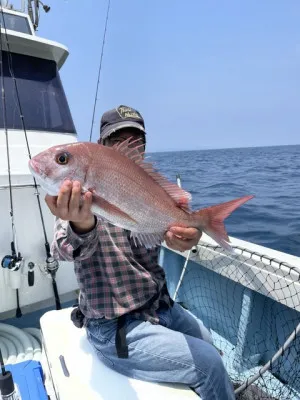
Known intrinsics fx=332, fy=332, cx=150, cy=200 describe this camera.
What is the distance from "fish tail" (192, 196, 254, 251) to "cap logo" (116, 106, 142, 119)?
818mm

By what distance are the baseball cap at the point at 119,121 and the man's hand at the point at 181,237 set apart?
0.75 m

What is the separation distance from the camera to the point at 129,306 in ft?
6.36

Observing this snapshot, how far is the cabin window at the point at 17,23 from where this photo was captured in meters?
4.28

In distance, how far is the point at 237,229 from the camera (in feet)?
21.8

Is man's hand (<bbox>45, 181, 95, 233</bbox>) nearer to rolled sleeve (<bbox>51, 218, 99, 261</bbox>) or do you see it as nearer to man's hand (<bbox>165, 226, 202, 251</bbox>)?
rolled sleeve (<bbox>51, 218, 99, 261</bbox>)

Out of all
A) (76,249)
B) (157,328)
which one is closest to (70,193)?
(76,249)

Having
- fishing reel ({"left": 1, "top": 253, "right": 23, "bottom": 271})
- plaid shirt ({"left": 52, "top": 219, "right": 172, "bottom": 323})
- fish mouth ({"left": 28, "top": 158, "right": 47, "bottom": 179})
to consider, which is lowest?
fishing reel ({"left": 1, "top": 253, "right": 23, "bottom": 271})

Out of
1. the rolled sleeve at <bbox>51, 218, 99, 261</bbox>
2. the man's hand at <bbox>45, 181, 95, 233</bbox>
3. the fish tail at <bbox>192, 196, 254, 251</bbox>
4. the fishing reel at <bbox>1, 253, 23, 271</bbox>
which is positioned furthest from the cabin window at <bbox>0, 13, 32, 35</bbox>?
the fish tail at <bbox>192, 196, 254, 251</bbox>

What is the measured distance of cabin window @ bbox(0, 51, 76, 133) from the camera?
3.86 m

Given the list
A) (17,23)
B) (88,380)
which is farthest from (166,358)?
(17,23)

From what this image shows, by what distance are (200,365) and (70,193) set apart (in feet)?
3.97

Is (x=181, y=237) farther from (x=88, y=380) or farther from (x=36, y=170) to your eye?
(x=88, y=380)

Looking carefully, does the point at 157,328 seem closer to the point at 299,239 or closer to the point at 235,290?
the point at 235,290

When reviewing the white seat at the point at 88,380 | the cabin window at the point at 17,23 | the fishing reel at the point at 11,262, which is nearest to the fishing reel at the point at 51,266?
the fishing reel at the point at 11,262
